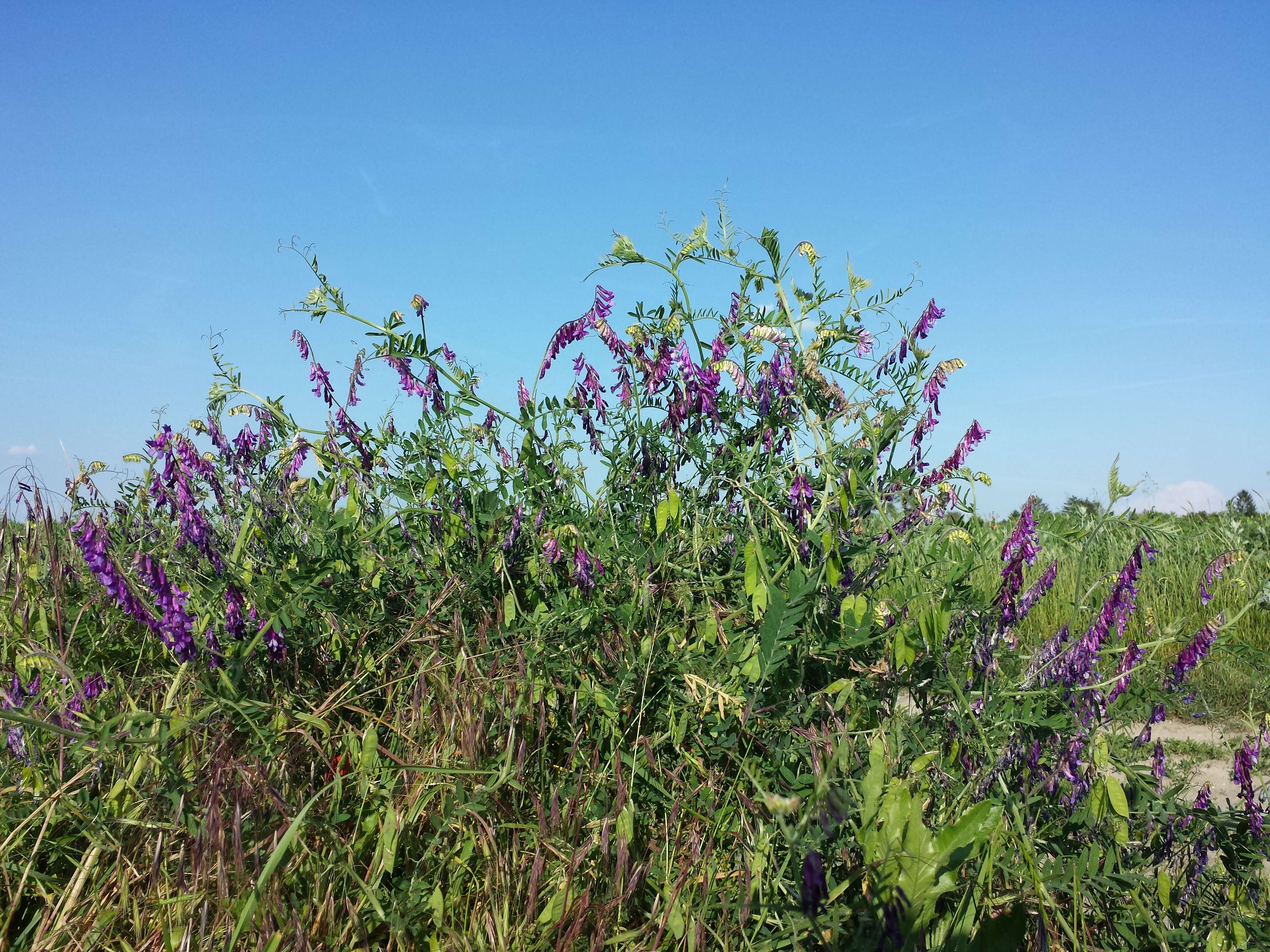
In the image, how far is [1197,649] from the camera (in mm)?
2326

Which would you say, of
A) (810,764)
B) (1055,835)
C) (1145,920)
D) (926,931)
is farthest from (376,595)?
(1145,920)

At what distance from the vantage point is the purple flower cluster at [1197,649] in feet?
7.61

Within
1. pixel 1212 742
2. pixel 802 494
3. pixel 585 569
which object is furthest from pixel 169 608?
pixel 1212 742

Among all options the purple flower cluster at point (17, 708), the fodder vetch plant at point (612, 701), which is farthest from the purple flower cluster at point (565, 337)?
the purple flower cluster at point (17, 708)

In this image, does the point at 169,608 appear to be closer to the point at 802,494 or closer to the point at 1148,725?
the point at 802,494

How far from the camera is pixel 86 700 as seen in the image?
2.29 m

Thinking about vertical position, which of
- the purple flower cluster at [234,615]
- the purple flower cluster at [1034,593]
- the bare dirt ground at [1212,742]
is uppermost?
the purple flower cluster at [234,615]

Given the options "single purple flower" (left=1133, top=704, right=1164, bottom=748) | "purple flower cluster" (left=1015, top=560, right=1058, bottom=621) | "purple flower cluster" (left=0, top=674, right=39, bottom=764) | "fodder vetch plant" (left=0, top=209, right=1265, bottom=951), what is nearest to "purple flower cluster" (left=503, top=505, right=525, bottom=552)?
"fodder vetch plant" (left=0, top=209, right=1265, bottom=951)

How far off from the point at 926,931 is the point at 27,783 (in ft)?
7.24

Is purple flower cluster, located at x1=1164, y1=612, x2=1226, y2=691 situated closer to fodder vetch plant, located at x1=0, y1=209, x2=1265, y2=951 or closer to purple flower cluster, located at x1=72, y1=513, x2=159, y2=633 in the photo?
fodder vetch plant, located at x1=0, y1=209, x2=1265, y2=951

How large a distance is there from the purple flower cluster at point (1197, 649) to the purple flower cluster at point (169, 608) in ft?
8.92

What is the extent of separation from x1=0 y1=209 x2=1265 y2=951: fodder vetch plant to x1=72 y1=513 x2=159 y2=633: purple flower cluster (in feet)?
0.04

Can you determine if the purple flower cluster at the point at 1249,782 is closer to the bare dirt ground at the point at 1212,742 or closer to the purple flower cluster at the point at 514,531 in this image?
the bare dirt ground at the point at 1212,742

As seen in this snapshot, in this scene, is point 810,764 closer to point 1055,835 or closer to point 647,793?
point 647,793
